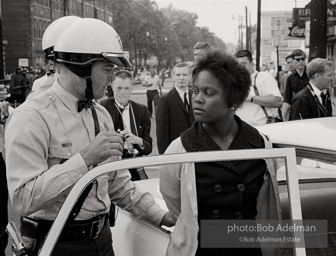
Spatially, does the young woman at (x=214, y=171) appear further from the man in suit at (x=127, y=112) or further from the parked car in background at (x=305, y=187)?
the man in suit at (x=127, y=112)

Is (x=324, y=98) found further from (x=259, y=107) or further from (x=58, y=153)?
(x=58, y=153)

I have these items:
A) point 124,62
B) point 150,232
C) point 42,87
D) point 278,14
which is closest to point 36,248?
point 150,232

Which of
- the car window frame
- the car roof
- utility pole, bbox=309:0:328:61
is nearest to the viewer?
the car window frame

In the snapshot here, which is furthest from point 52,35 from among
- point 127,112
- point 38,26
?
point 38,26

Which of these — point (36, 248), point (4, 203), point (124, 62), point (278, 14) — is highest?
point (278, 14)

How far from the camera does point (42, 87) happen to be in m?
4.57

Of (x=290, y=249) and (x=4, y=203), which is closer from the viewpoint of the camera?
(x=290, y=249)

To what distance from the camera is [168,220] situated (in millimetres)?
2918

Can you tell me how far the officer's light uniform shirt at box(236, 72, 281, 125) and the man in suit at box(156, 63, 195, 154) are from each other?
0.61 meters

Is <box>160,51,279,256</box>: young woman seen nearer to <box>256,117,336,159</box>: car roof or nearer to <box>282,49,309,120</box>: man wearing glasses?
<box>256,117,336,159</box>: car roof

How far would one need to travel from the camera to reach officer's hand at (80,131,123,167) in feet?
8.24

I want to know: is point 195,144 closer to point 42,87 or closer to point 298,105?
point 42,87

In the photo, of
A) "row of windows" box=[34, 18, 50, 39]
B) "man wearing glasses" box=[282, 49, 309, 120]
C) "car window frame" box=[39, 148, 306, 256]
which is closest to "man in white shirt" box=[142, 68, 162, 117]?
"man wearing glasses" box=[282, 49, 309, 120]

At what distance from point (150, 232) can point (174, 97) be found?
342 centimetres
